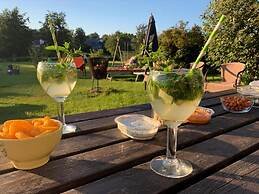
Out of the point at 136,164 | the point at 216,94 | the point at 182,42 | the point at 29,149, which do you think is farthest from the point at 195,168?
the point at 182,42

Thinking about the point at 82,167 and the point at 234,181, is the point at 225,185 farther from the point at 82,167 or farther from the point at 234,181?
the point at 82,167

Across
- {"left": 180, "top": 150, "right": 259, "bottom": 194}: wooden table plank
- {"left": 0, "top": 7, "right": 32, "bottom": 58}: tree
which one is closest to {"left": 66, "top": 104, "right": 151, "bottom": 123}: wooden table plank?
{"left": 180, "top": 150, "right": 259, "bottom": 194}: wooden table plank

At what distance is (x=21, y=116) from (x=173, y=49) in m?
8.70

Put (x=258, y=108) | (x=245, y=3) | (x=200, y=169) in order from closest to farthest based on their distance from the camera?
(x=200, y=169)
(x=258, y=108)
(x=245, y=3)

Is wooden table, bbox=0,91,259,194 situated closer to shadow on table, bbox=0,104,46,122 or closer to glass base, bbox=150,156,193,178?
glass base, bbox=150,156,193,178

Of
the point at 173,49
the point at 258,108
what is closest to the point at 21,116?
the point at 258,108

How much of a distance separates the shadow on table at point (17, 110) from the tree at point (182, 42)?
728 cm

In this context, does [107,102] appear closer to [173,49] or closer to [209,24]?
[209,24]

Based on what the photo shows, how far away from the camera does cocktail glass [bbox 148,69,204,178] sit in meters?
0.93

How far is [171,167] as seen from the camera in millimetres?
1019

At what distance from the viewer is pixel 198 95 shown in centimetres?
96

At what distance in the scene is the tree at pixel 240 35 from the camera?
7.83 metres

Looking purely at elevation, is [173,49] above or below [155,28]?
below

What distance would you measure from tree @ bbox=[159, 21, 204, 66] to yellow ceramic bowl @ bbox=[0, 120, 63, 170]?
11622mm
